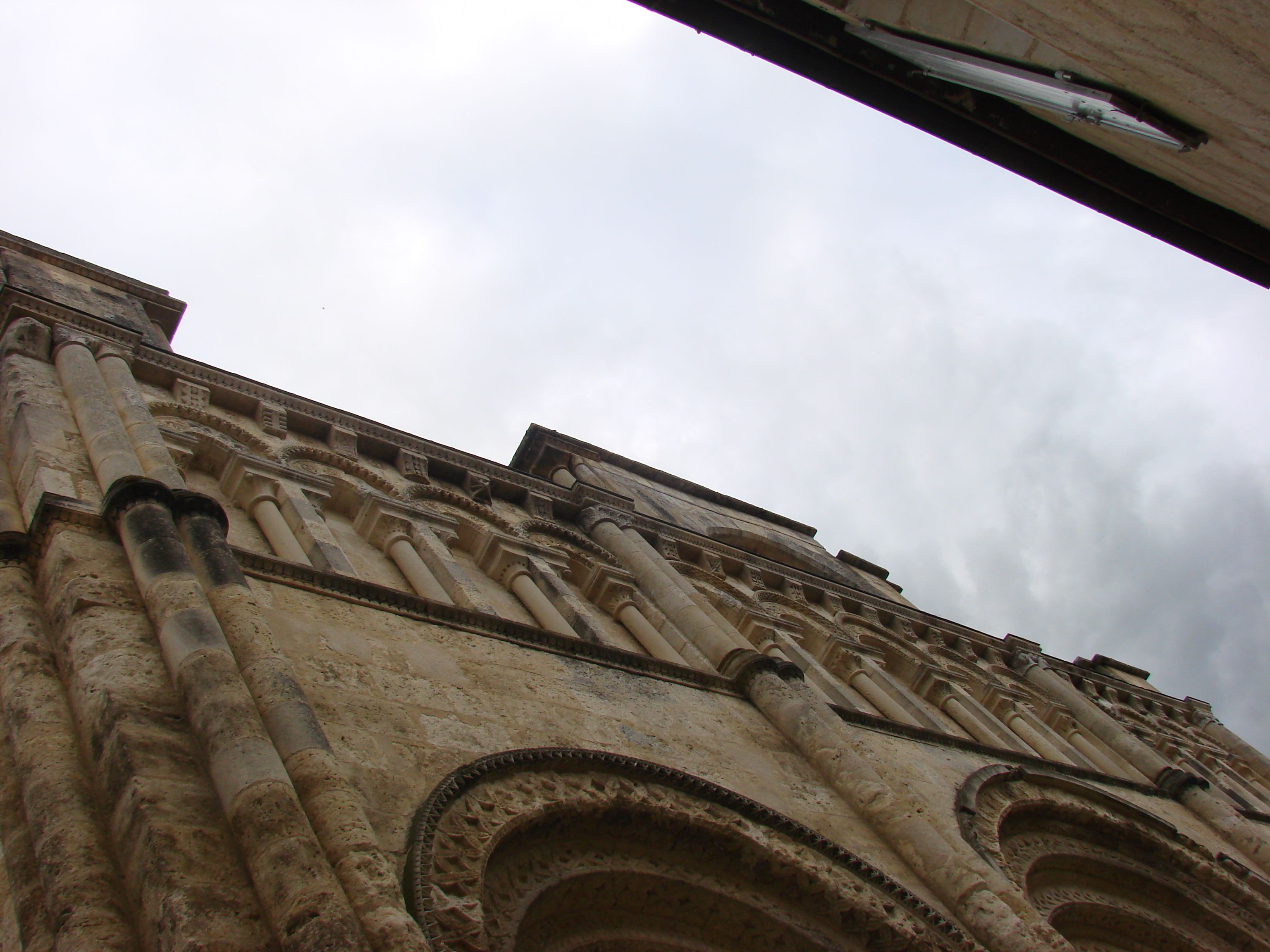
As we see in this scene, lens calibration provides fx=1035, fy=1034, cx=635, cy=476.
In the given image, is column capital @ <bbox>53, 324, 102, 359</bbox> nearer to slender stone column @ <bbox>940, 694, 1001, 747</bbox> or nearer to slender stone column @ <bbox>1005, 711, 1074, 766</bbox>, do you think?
slender stone column @ <bbox>940, 694, 1001, 747</bbox>

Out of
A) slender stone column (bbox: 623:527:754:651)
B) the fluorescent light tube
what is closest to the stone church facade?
slender stone column (bbox: 623:527:754:651)

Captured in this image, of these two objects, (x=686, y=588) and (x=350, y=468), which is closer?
(x=350, y=468)

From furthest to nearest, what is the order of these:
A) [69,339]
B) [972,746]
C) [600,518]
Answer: [600,518] → [972,746] → [69,339]

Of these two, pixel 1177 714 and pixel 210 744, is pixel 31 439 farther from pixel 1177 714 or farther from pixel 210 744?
pixel 1177 714

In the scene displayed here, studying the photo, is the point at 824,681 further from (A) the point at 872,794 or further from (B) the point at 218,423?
(B) the point at 218,423

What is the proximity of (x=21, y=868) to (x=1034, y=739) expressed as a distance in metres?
14.6

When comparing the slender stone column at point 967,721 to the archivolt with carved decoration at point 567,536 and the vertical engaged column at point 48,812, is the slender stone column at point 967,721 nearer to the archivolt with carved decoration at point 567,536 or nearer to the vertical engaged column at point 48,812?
the archivolt with carved decoration at point 567,536

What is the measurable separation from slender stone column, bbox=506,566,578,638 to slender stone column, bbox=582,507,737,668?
174cm

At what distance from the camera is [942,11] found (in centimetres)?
740

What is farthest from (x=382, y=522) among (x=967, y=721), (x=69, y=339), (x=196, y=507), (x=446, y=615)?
(x=967, y=721)

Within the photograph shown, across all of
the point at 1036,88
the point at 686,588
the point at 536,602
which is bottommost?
the point at 536,602

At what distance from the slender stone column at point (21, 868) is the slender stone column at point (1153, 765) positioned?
15.3 meters

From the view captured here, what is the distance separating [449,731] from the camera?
728 cm

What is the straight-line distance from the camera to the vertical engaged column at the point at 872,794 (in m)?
8.46
